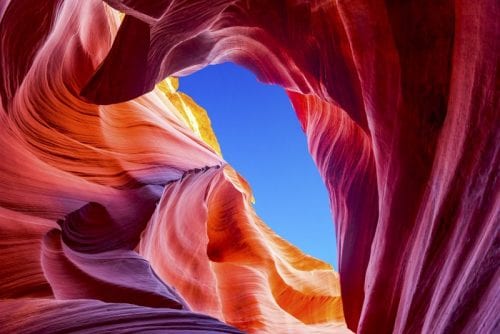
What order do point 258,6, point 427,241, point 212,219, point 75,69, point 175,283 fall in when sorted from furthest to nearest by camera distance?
point 212,219, point 175,283, point 75,69, point 258,6, point 427,241

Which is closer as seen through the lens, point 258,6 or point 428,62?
point 428,62

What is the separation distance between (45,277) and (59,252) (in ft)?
1.58

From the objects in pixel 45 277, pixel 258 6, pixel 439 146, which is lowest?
pixel 45 277

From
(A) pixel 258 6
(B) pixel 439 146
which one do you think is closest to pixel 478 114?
(B) pixel 439 146

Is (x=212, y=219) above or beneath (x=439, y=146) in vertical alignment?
beneath

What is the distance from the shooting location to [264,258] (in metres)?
9.22

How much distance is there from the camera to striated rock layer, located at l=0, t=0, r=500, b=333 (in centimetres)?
255

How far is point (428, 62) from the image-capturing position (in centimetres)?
322

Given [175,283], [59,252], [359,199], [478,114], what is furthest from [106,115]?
[478,114]

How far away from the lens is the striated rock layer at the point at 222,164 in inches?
101

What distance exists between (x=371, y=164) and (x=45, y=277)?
3601 mm

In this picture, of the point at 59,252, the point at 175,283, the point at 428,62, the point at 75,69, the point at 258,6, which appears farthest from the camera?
the point at 175,283

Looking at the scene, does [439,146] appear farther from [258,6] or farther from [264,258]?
[264,258]

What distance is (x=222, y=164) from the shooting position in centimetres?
779
